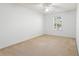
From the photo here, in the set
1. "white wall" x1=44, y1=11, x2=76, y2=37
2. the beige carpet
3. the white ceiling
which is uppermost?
the white ceiling

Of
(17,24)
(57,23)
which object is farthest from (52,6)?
(17,24)

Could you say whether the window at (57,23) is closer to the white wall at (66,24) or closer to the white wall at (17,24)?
the white wall at (66,24)

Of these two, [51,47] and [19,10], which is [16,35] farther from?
[51,47]

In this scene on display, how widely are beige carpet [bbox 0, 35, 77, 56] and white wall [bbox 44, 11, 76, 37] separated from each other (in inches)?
3.4

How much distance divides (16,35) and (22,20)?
0.28 metres

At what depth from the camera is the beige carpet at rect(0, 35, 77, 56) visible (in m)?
1.62

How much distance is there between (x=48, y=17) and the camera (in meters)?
1.66

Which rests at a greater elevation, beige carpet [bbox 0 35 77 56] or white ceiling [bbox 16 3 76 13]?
white ceiling [bbox 16 3 76 13]

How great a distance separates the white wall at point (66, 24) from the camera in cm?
158

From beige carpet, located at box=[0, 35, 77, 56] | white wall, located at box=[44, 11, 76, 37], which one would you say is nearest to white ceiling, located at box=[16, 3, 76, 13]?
white wall, located at box=[44, 11, 76, 37]

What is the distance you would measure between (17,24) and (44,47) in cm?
61

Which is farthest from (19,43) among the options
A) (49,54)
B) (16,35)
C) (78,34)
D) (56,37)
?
(78,34)

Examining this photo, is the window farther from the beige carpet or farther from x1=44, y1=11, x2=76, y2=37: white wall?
the beige carpet

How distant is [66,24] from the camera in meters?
1.61
